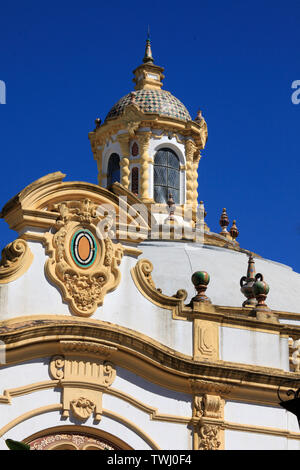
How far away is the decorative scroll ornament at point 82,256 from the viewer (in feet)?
84.6

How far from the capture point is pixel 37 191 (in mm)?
25906

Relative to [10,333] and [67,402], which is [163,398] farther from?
[10,333]

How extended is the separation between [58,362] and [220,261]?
11.7 m

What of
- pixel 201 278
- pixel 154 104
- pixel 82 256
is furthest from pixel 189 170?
pixel 82 256

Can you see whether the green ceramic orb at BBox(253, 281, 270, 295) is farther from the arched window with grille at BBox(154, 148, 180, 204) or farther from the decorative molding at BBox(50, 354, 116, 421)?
the arched window with grille at BBox(154, 148, 180, 204)

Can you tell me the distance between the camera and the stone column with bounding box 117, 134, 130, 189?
4131 cm

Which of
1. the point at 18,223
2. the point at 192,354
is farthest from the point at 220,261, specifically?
the point at 18,223

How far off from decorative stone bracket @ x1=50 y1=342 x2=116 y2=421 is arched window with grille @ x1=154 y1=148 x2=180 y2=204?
16585 mm

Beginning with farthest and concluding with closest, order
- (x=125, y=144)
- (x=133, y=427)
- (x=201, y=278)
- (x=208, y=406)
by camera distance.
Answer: (x=125, y=144)
(x=201, y=278)
(x=208, y=406)
(x=133, y=427)

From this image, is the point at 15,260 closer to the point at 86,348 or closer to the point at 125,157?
the point at 86,348

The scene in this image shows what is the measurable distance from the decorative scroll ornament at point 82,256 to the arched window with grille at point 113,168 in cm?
1551

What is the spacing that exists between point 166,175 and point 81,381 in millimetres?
17544

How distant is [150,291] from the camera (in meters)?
27.0
